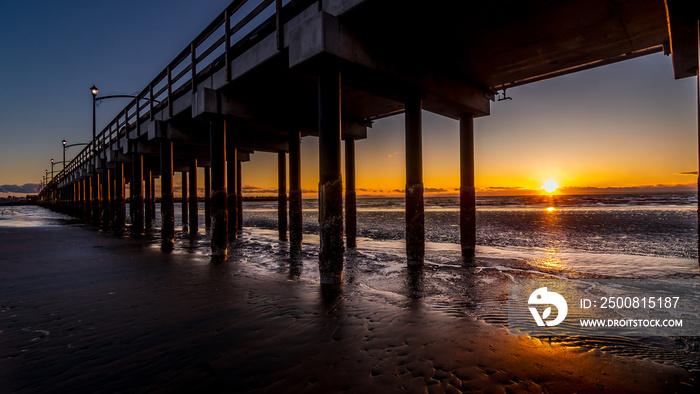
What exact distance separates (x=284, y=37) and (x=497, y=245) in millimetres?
10684

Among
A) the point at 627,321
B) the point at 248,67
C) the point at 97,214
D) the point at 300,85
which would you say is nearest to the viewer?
the point at 627,321

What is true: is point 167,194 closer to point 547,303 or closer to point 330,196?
point 330,196

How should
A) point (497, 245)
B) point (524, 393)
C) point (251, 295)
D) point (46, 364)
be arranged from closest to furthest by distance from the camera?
point (524, 393) → point (46, 364) → point (251, 295) → point (497, 245)

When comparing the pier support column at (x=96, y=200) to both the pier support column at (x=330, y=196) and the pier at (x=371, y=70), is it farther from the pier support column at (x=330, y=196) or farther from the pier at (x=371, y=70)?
the pier support column at (x=330, y=196)

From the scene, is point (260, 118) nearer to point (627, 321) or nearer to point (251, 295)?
point (251, 295)

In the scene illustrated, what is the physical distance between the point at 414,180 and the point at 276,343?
6151 millimetres

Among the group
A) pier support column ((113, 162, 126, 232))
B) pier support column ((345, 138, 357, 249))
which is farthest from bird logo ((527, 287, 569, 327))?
pier support column ((113, 162, 126, 232))

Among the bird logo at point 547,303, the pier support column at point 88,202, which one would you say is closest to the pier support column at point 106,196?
the pier support column at point 88,202

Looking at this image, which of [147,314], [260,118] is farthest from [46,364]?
[260,118]

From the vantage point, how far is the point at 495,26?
7.01 metres

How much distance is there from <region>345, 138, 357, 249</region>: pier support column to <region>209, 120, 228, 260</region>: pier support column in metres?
4.57

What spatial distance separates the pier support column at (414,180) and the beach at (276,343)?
2.06m

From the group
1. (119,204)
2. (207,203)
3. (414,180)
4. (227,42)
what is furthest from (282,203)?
(119,204)

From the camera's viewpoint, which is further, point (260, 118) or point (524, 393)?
point (260, 118)
